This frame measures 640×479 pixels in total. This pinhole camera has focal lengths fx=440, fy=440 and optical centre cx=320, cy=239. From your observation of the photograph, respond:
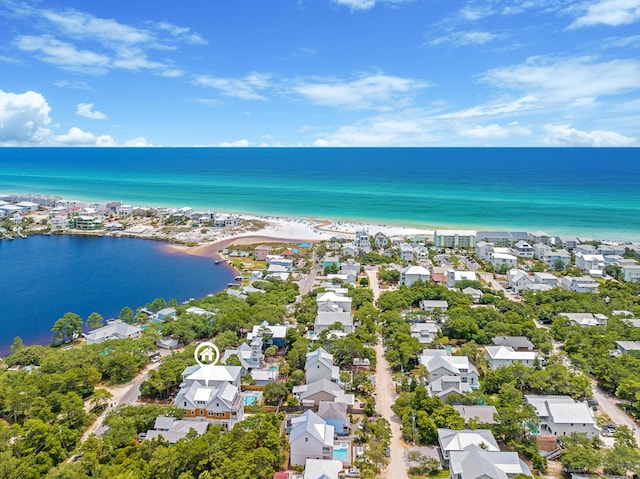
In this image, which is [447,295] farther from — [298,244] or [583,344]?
[298,244]

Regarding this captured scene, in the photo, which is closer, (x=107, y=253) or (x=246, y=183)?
(x=107, y=253)

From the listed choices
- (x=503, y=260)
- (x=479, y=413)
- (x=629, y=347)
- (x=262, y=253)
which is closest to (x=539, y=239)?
(x=503, y=260)

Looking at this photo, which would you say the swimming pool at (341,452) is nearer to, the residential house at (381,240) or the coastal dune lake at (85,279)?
the coastal dune lake at (85,279)

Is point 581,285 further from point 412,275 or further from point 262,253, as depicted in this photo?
point 262,253

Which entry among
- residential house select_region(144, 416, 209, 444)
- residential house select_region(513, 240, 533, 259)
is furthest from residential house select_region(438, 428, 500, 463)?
residential house select_region(513, 240, 533, 259)

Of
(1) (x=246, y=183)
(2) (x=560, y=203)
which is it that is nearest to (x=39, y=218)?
(1) (x=246, y=183)

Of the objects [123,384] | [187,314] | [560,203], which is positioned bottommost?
[123,384]

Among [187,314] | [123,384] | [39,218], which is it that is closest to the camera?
[123,384]
